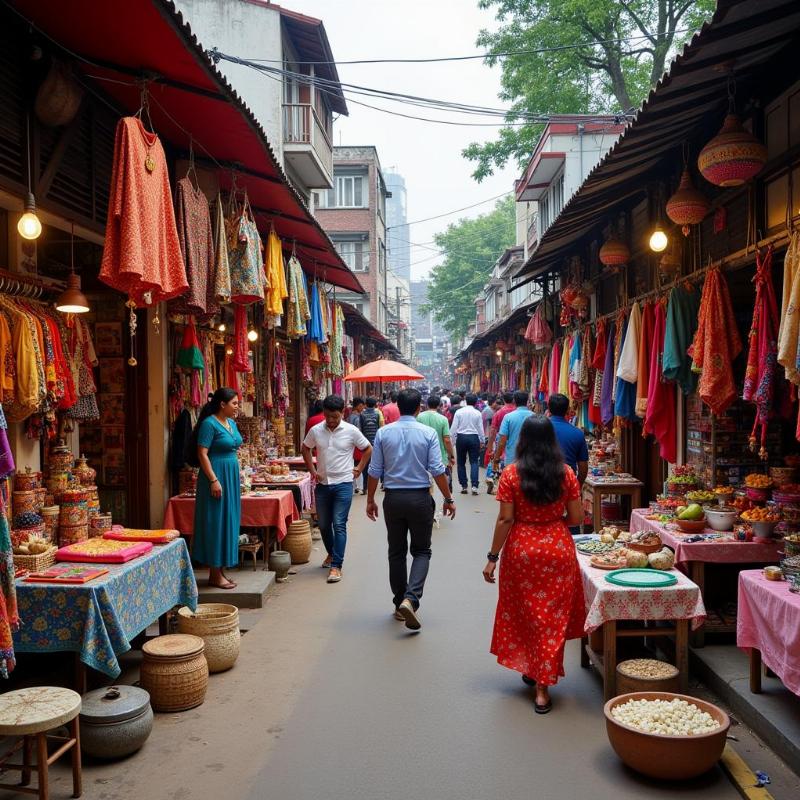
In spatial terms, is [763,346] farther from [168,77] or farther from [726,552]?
[168,77]

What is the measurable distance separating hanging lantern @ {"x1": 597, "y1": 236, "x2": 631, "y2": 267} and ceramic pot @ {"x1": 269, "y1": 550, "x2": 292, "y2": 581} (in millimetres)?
5759

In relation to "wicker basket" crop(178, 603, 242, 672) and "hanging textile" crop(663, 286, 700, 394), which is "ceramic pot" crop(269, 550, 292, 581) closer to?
"wicker basket" crop(178, 603, 242, 672)

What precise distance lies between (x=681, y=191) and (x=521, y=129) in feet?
76.6

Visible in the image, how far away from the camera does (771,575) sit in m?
4.85

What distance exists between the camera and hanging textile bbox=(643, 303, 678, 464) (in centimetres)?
778

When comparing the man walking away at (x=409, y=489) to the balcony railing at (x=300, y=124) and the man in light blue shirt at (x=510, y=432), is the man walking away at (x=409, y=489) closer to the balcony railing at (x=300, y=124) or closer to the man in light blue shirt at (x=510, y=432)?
the man in light blue shirt at (x=510, y=432)

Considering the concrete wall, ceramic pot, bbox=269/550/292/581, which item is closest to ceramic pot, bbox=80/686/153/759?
ceramic pot, bbox=269/550/292/581

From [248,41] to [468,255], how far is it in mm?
37416

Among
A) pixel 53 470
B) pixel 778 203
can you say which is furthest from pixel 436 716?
pixel 778 203

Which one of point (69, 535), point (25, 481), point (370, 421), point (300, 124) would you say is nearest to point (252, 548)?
point (69, 535)

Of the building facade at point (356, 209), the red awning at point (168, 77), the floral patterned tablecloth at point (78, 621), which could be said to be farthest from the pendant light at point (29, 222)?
the building facade at point (356, 209)

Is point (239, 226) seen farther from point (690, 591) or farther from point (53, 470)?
point (690, 591)

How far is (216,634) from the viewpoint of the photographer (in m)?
5.75

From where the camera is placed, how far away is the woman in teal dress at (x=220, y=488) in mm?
7320
